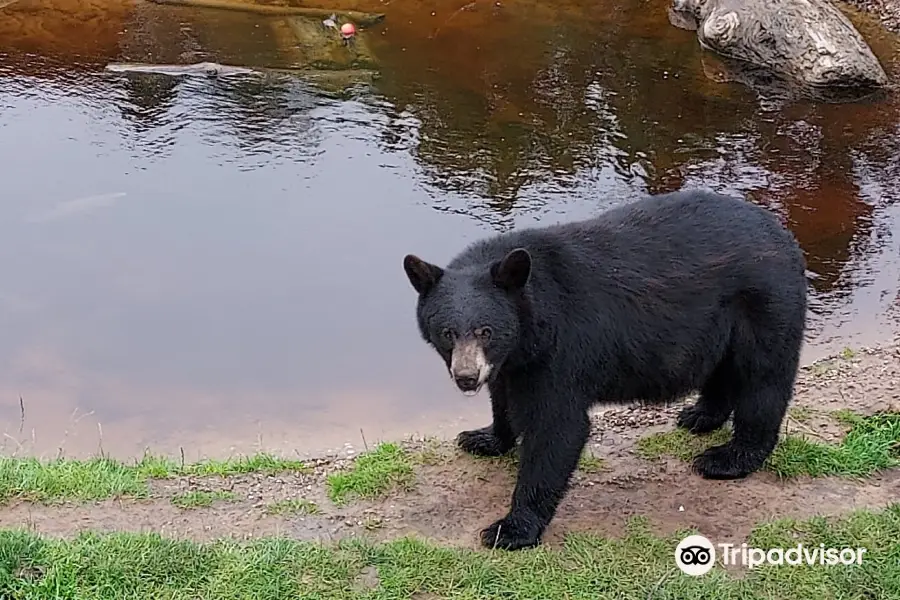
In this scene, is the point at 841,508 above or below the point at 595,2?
below

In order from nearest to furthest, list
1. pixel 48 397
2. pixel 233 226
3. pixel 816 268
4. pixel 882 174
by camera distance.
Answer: pixel 48 397, pixel 816 268, pixel 233 226, pixel 882 174

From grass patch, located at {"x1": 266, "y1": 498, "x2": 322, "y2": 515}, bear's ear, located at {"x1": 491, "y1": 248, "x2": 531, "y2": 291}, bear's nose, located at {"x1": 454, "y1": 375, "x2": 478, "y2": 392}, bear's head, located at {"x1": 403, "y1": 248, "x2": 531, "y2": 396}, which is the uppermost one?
bear's ear, located at {"x1": 491, "y1": 248, "x2": 531, "y2": 291}

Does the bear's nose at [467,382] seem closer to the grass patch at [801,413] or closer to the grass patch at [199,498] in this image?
the grass patch at [199,498]

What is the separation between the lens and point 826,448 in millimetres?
6062

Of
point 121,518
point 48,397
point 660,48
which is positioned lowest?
point 48,397

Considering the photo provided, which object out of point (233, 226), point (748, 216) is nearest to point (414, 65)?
point (233, 226)

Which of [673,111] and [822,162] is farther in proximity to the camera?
[673,111]

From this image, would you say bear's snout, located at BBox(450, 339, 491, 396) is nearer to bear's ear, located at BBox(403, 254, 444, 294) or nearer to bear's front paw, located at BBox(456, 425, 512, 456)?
bear's ear, located at BBox(403, 254, 444, 294)

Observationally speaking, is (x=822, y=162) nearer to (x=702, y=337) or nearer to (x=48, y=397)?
(x=702, y=337)

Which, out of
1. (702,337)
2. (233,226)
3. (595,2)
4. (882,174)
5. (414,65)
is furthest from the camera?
(595,2)

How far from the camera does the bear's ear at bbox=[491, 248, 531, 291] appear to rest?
4723 mm

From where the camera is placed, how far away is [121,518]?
18.0 ft

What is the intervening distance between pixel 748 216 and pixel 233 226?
560cm

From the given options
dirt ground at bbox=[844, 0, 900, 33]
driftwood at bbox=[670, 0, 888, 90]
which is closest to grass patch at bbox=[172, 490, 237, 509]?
driftwood at bbox=[670, 0, 888, 90]
